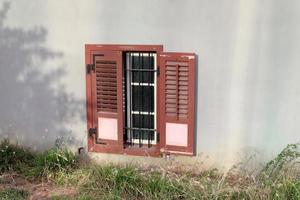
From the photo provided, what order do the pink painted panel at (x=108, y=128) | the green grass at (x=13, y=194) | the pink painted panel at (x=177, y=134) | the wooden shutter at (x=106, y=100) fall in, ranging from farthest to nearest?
the pink painted panel at (x=108, y=128)
the wooden shutter at (x=106, y=100)
the pink painted panel at (x=177, y=134)
the green grass at (x=13, y=194)

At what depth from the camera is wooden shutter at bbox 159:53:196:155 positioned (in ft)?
19.5

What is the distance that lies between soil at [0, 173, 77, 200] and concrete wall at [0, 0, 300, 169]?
0.68 meters

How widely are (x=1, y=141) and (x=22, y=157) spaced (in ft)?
1.49

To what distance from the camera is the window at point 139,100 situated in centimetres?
600

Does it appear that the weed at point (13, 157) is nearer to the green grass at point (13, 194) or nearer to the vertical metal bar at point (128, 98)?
the green grass at point (13, 194)

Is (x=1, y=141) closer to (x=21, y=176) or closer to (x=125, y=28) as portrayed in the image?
(x=21, y=176)

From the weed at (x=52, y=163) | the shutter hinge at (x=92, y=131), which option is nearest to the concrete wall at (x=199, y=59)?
the shutter hinge at (x=92, y=131)

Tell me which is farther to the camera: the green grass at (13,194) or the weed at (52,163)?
the weed at (52,163)

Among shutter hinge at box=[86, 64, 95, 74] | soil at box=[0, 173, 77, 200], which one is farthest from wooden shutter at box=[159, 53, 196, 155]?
soil at box=[0, 173, 77, 200]

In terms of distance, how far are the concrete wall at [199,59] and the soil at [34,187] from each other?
68 cm

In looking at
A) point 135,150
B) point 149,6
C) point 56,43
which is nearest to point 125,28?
point 149,6

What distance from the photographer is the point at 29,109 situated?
6.70 meters

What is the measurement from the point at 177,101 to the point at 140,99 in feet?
1.84

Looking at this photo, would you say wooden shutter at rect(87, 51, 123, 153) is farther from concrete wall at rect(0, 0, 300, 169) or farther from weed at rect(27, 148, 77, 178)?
weed at rect(27, 148, 77, 178)
